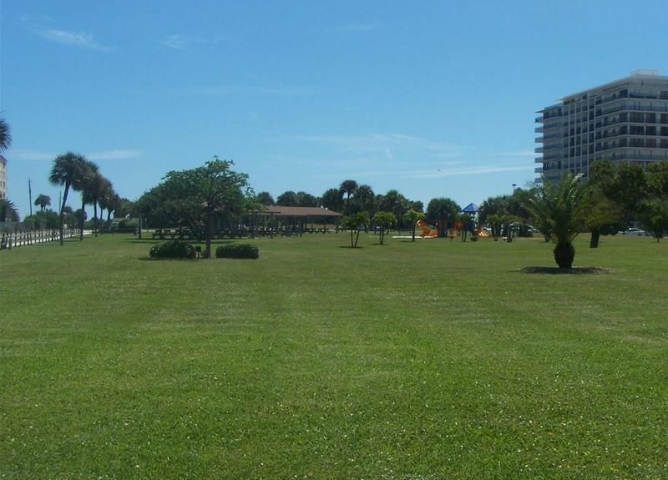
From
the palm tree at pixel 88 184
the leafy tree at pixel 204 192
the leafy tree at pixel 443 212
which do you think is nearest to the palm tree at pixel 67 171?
the palm tree at pixel 88 184

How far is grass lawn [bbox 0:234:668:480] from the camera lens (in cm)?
646

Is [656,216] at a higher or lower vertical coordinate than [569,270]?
higher

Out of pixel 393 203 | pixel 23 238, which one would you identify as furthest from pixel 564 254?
pixel 393 203

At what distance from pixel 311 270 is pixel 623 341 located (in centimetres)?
1838

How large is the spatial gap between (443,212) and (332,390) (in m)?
93.0

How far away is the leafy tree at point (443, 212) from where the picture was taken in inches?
3927

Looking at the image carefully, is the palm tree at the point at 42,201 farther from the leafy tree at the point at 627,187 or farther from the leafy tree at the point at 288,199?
the leafy tree at the point at 627,187

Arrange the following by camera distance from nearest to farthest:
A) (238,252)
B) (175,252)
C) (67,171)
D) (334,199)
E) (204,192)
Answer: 1. (175,252)
2. (238,252)
3. (204,192)
4. (67,171)
5. (334,199)

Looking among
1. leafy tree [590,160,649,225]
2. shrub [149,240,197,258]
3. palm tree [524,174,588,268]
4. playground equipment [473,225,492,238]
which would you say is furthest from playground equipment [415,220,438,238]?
palm tree [524,174,588,268]

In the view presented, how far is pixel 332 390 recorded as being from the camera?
856 centimetres

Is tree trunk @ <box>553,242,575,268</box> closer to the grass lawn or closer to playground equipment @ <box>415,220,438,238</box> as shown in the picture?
the grass lawn

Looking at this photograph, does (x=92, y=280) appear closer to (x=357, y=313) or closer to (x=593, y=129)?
(x=357, y=313)

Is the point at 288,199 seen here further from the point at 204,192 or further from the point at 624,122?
the point at 204,192

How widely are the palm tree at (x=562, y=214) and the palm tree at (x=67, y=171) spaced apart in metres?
52.3
